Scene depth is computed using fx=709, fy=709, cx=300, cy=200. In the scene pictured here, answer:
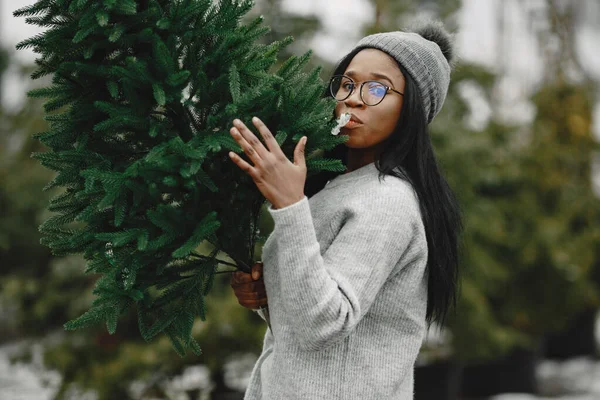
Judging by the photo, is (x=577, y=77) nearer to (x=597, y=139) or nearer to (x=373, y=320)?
(x=597, y=139)

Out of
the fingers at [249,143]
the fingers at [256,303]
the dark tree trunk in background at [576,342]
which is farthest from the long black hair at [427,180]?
the dark tree trunk in background at [576,342]

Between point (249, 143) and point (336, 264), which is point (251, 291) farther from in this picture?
point (249, 143)

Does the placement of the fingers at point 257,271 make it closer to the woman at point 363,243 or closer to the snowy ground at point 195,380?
the woman at point 363,243

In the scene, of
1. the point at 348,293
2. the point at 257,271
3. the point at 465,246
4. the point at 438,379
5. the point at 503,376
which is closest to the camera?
the point at 348,293

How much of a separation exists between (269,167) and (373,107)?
384mm

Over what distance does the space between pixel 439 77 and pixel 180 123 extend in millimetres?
719

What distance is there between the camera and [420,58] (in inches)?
74.0

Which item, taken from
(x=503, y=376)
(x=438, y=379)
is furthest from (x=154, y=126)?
(x=503, y=376)

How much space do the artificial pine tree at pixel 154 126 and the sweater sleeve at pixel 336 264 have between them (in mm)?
167

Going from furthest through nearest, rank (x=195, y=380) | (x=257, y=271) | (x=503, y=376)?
(x=503, y=376), (x=195, y=380), (x=257, y=271)

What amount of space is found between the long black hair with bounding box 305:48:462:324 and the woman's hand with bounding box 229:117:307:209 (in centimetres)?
30

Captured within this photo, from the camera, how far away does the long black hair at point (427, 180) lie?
1856mm

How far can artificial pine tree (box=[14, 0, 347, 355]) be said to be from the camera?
1.62 m

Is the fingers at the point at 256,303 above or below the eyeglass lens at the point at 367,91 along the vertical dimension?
below
